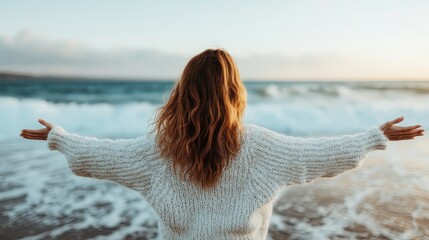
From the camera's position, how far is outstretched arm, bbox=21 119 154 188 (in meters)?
1.76

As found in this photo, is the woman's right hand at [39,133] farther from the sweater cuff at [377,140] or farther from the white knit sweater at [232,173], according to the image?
the sweater cuff at [377,140]

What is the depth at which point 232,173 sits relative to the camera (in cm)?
166

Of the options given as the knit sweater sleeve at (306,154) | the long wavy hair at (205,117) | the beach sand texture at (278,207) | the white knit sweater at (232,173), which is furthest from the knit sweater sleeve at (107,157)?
the beach sand texture at (278,207)

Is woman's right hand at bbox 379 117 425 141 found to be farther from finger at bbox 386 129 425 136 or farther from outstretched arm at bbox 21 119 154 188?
outstretched arm at bbox 21 119 154 188

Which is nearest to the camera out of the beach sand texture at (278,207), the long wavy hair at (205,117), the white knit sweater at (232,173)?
the long wavy hair at (205,117)

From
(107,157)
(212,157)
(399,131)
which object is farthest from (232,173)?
(399,131)

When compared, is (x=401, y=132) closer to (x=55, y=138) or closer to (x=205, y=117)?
(x=205, y=117)

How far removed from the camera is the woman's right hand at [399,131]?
1751 mm

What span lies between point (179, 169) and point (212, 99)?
1.09ft

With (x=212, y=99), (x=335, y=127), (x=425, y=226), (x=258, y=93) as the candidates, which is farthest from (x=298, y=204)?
(x=258, y=93)

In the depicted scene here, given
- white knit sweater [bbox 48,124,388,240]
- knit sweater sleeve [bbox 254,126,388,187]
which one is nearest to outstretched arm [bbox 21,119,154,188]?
white knit sweater [bbox 48,124,388,240]

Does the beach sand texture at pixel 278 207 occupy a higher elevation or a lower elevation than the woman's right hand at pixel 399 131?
lower

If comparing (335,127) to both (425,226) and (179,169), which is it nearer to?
(425,226)

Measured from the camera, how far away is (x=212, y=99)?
61.1 inches
